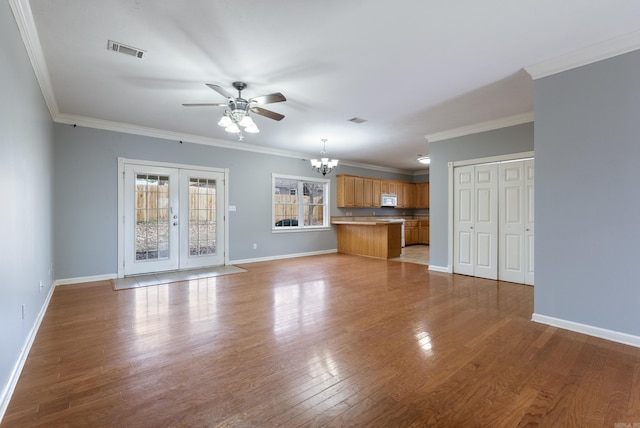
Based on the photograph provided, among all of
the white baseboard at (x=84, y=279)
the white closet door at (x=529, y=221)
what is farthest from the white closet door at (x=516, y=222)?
the white baseboard at (x=84, y=279)

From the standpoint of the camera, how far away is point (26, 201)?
2.63m

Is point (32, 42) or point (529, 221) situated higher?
point (32, 42)

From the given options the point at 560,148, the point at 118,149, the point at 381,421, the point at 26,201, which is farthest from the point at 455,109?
the point at 118,149

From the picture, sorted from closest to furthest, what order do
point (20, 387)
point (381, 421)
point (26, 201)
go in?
point (381, 421) → point (20, 387) → point (26, 201)

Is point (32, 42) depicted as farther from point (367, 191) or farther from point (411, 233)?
point (411, 233)

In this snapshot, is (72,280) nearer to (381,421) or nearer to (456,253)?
(381,421)

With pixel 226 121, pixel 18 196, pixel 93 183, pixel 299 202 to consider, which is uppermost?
pixel 226 121

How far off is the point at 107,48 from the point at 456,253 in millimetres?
5756

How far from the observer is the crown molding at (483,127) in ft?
15.0

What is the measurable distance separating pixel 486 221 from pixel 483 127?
161 centimetres

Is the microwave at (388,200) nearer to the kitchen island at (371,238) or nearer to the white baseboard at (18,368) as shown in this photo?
the kitchen island at (371,238)

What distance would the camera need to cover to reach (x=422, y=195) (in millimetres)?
10539

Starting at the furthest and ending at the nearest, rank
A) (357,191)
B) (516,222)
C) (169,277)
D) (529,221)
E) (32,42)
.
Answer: (357,191)
(169,277)
(516,222)
(529,221)
(32,42)

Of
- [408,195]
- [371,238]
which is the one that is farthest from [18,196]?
[408,195]
